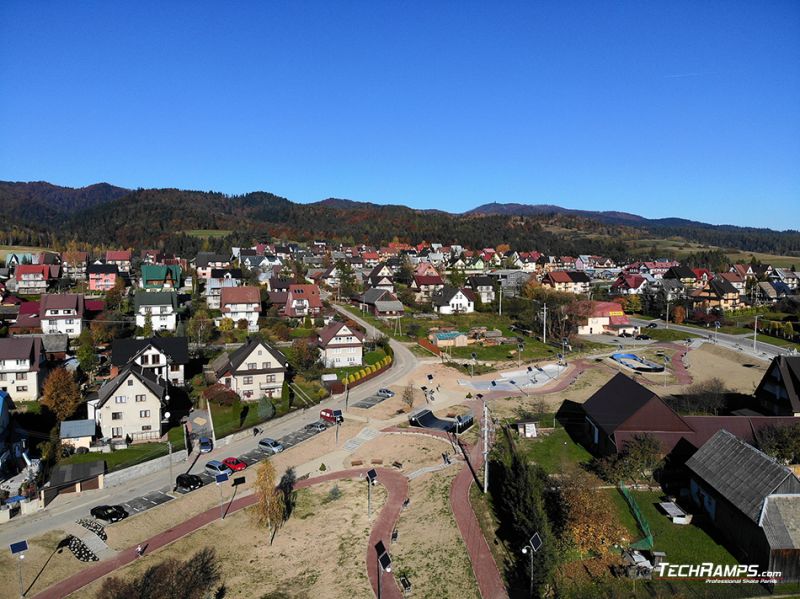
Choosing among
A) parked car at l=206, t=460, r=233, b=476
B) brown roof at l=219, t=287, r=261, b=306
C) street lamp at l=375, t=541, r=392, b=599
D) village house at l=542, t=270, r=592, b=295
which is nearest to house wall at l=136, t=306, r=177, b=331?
brown roof at l=219, t=287, r=261, b=306

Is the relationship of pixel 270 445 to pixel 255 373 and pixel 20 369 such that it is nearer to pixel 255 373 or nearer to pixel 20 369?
pixel 255 373

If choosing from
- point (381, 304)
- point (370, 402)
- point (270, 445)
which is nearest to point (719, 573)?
point (270, 445)

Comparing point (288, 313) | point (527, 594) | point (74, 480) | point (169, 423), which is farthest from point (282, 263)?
point (527, 594)

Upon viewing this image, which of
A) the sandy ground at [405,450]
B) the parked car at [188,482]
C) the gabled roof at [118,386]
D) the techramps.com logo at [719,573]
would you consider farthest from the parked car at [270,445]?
the techramps.com logo at [719,573]

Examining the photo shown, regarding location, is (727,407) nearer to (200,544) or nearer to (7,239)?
(200,544)

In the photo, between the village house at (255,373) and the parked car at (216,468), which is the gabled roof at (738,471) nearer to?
the parked car at (216,468)
